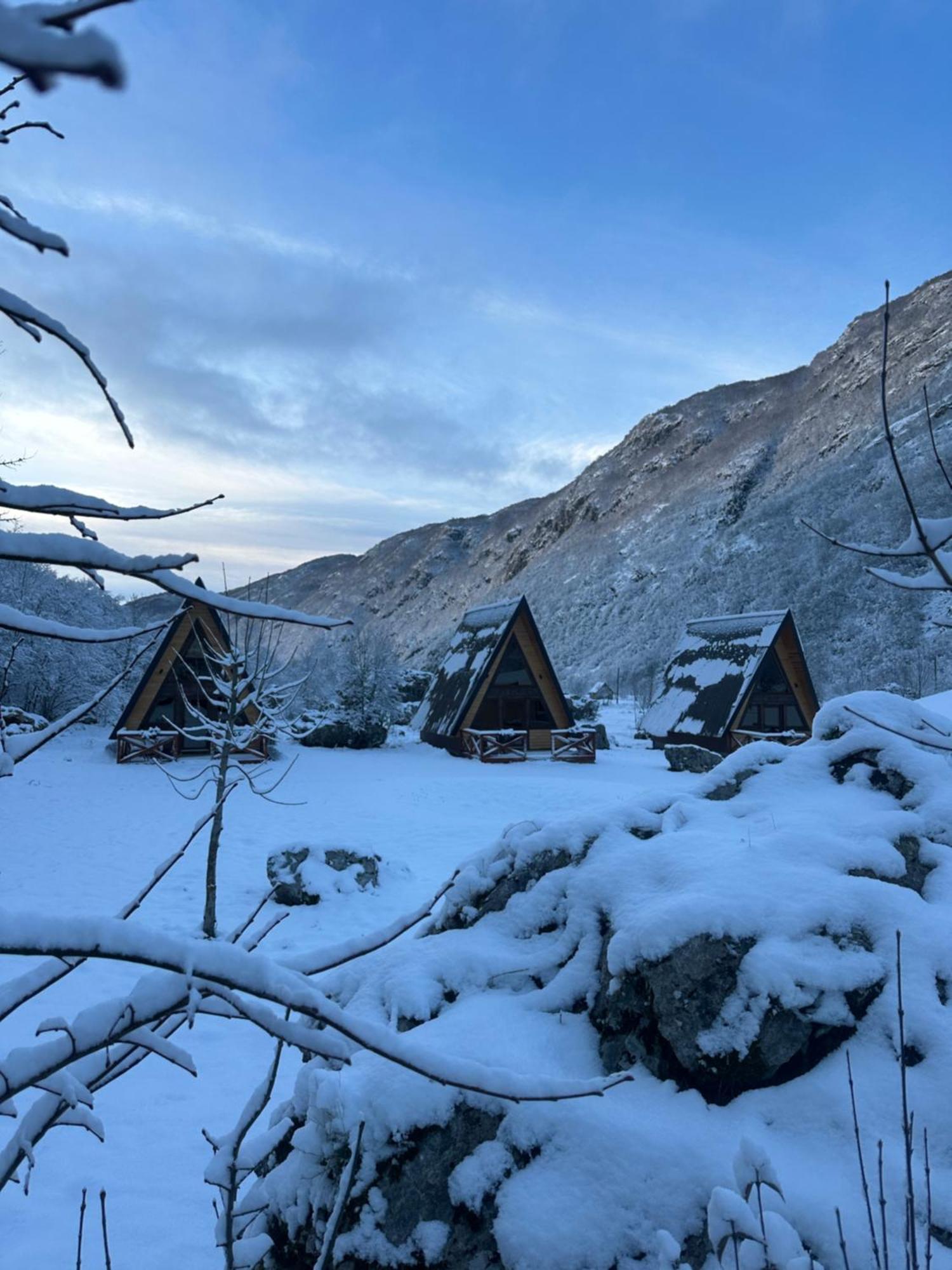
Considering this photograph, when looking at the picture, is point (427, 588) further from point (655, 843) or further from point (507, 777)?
point (655, 843)

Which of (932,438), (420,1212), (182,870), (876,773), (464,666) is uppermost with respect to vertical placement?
(932,438)

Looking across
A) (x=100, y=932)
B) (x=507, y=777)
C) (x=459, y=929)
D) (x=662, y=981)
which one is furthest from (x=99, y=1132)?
(x=507, y=777)

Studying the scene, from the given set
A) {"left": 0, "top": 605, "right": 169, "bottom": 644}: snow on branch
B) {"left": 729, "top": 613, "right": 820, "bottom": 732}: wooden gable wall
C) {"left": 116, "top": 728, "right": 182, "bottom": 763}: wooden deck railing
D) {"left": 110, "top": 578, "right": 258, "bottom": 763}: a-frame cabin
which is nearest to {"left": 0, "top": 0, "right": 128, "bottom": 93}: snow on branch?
{"left": 0, "top": 605, "right": 169, "bottom": 644}: snow on branch

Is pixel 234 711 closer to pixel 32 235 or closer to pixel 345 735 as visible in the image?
pixel 32 235

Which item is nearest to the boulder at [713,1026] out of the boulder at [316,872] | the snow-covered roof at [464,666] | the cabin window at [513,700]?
the boulder at [316,872]

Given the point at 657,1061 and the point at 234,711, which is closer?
the point at 657,1061

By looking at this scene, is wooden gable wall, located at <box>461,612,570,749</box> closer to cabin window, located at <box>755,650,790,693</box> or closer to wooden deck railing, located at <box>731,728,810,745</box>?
wooden deck railing, located at <box>731,728,810,745</box>

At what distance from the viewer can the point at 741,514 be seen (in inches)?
2803

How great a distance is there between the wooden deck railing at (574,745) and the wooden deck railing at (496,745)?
86cm

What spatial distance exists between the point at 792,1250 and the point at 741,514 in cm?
7391

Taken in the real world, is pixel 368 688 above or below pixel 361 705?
above

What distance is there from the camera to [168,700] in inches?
789

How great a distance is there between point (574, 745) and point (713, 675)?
4248mm

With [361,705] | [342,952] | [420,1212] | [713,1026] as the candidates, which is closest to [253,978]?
[342,952]
